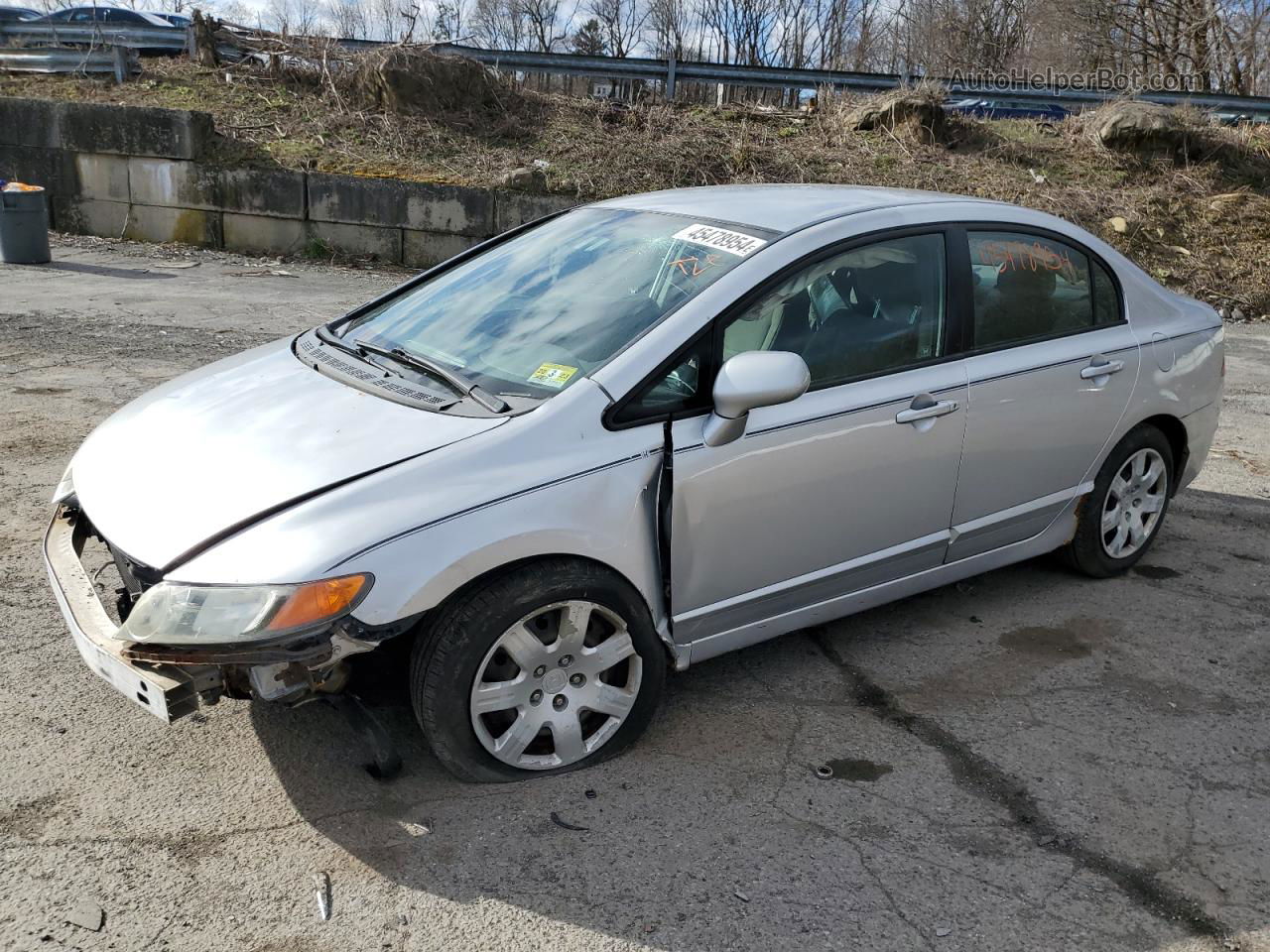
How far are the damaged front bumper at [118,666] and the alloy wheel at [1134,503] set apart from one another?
3.59 metres

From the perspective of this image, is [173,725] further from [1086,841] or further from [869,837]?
[1086,841]

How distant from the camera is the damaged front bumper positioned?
2.74 m

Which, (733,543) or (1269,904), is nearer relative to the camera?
(1269,904)

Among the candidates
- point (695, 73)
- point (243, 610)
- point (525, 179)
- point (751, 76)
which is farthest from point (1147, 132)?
point (243, 610)

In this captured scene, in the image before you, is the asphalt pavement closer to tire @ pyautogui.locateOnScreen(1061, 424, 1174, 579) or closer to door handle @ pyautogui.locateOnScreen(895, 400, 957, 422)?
tire @ pyautogui.locateOnScreen(1061, 424, 1174, 579)

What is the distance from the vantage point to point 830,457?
3617 millimetres

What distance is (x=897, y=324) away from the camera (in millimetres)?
3902

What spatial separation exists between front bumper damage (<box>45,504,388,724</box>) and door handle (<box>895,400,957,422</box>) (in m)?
1.87

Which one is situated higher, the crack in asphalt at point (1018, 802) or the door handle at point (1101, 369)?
the door handle at point (1101, 369)

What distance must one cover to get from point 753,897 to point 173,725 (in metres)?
1.84

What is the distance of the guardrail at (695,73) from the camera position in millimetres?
15758

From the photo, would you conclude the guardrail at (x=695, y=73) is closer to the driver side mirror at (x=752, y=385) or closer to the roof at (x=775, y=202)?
the roof at (x=775, y=202)

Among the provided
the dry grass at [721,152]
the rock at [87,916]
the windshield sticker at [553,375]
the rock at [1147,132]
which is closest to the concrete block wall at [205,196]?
the dry grass at [721,152]

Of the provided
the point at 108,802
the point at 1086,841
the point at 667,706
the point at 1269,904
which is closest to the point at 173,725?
the point at 108,802
